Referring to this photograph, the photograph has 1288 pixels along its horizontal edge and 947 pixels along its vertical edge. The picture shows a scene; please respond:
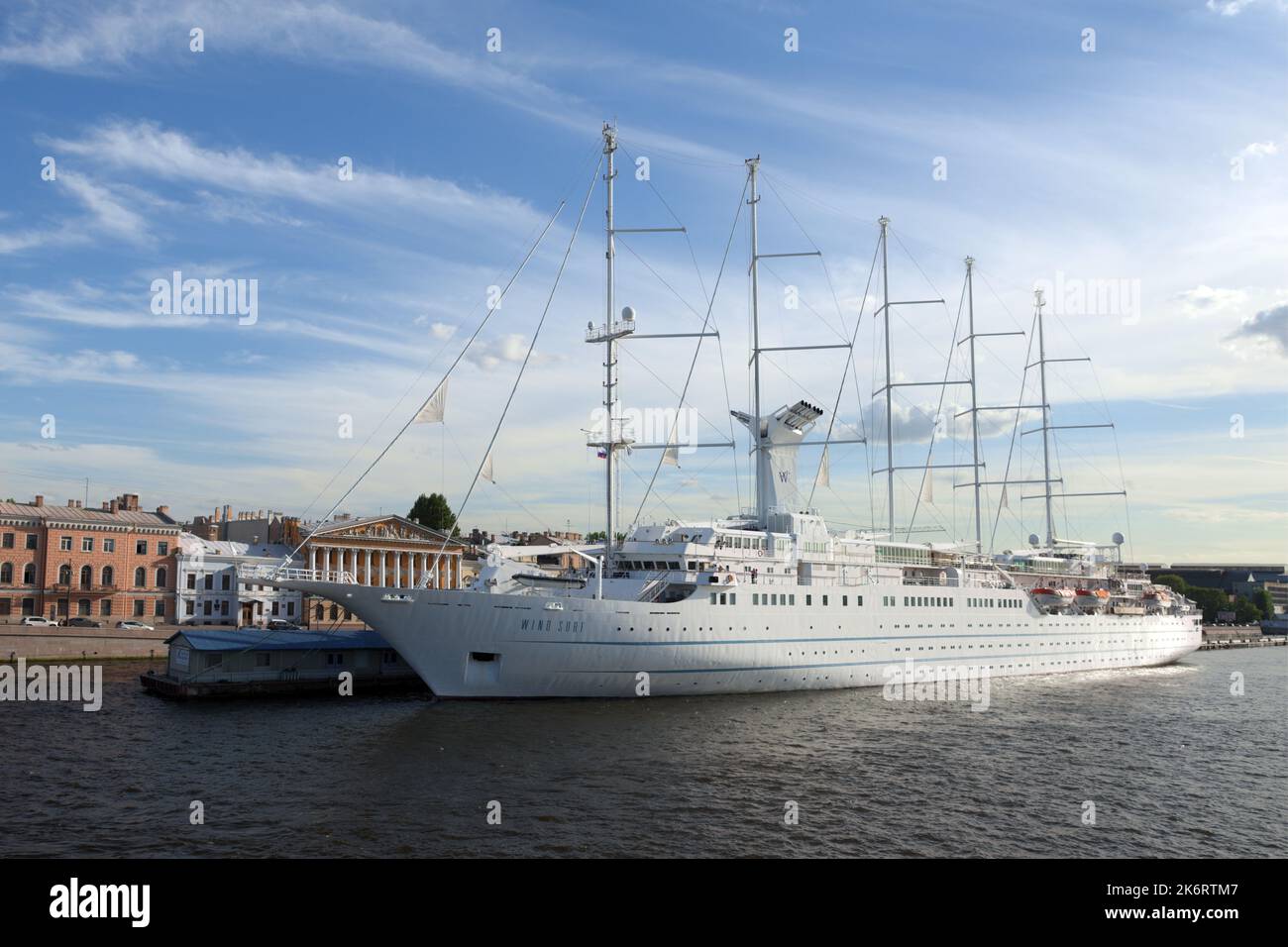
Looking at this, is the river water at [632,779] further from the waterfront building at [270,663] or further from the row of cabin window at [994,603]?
the row of cabin window at [994,603]

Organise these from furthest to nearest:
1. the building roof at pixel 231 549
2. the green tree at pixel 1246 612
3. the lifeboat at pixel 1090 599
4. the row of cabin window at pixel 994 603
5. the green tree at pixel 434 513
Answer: the green tree at pixel 1246 612 → the green tree at pixel 434 513 → the building roof at pixel 231 549 → the lifeboat at pixel 1090 599 → the row of cabin window at pixel 994 603

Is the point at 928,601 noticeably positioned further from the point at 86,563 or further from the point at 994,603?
the point at 86,563

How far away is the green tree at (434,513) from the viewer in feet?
329

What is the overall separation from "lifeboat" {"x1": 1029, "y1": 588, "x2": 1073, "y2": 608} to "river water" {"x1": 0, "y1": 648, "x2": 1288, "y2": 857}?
18.0m

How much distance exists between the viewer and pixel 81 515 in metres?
64.4

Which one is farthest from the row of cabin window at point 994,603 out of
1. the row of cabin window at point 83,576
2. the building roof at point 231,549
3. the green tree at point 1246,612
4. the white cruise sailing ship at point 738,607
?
the green tree at point 1246,612

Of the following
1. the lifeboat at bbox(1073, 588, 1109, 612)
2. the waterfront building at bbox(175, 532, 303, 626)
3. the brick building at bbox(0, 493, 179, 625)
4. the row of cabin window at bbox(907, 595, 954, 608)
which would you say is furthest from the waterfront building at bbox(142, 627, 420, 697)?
the lifeboat at bbox(1073, 588, 1109, 612)

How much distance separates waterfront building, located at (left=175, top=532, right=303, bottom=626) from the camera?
67062 millimetres

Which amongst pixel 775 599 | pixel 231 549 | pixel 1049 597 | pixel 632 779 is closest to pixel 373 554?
pixel 231 549

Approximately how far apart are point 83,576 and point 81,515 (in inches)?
179

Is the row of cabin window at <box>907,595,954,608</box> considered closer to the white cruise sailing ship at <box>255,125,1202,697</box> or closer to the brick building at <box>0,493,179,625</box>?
the white cruise sailing ship at <box>255,125,1202,697</box>

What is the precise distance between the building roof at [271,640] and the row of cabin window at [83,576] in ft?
85.4
